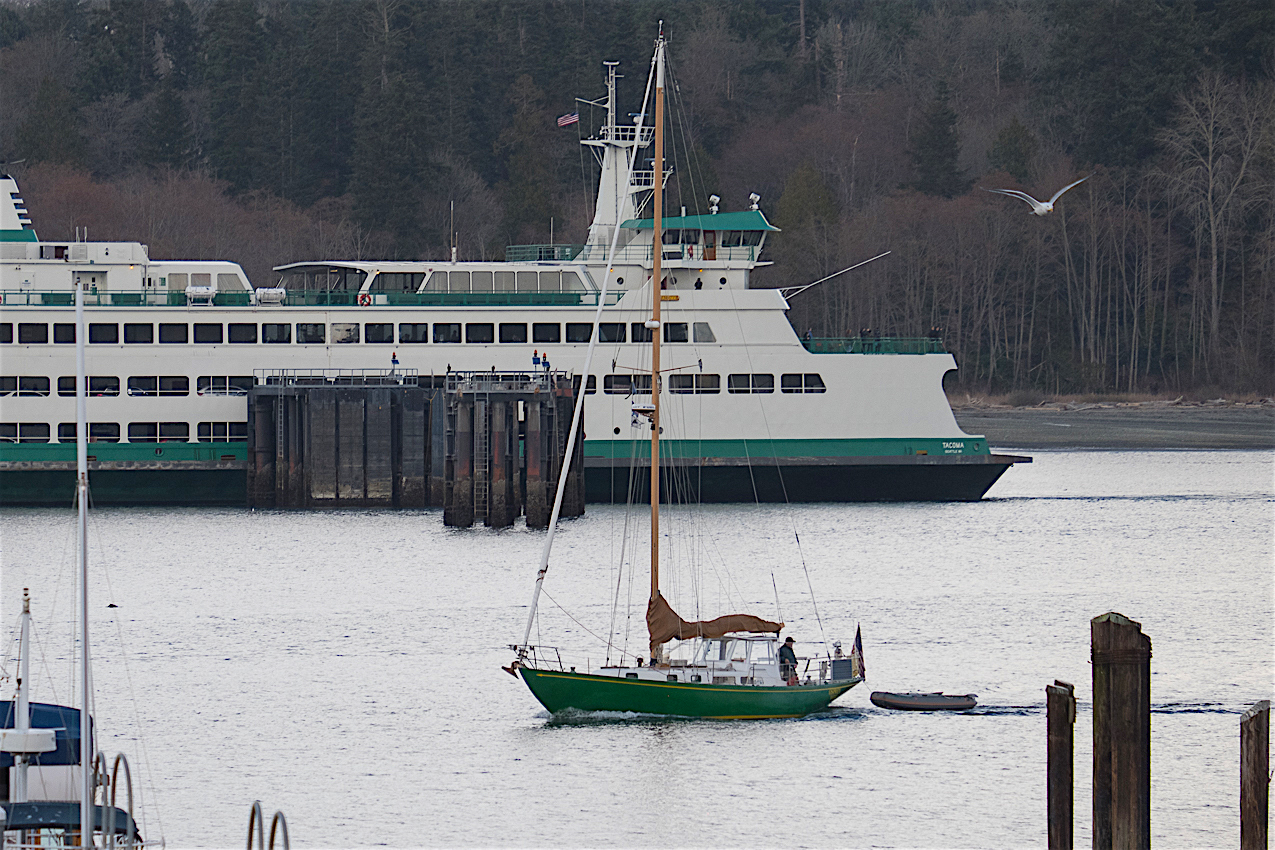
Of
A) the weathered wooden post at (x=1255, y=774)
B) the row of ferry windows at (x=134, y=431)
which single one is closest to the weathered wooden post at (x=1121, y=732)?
the weathered wooden post at (x=1255, y=774)

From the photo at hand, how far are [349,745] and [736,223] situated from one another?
24503 mm

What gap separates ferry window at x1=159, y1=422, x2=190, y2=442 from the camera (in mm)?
43469

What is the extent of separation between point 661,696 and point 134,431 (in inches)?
971

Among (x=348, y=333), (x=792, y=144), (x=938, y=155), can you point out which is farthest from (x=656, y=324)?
(x=792, y=144)

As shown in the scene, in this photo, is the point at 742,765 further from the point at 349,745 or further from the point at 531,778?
the point at 349,745

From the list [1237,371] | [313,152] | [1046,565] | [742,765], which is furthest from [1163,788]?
[313,152]

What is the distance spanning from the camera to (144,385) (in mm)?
43438

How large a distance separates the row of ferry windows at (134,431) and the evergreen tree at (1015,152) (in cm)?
4205

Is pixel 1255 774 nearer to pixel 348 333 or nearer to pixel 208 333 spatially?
pixel 348 333

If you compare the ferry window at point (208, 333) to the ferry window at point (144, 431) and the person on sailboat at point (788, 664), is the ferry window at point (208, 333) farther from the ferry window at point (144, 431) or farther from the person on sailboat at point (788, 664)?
the person on sailboat at point (788, 664)

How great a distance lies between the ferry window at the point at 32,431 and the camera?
43344 millimetres

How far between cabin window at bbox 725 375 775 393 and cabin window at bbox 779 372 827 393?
0.26 meters

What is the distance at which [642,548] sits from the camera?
36.1 meters

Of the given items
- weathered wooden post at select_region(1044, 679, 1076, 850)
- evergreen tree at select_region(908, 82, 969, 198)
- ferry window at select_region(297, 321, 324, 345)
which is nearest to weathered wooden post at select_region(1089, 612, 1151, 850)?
weathered wooden post at select_region(1044, 679, 1076, 850)
